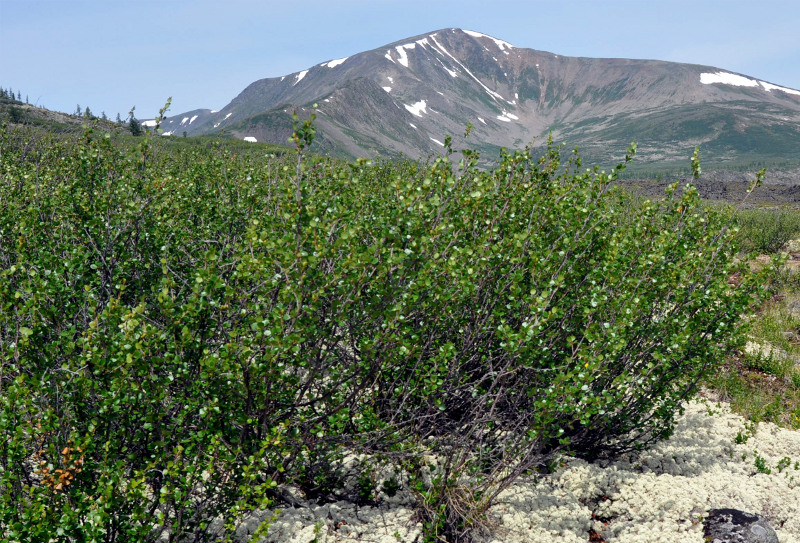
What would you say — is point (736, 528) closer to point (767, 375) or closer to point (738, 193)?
point (767, 375)

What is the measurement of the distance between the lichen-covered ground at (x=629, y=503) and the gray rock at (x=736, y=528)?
0.41ft

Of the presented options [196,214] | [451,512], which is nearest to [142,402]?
[451,512]

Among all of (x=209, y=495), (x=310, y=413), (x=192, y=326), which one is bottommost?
(x=209, y=495)

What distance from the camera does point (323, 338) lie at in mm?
5211

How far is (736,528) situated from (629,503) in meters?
1.15

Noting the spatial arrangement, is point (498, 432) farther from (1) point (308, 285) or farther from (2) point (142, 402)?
(2) point (142, 402)

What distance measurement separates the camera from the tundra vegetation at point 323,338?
4113mm

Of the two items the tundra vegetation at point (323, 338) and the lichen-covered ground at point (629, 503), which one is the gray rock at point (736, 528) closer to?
the lichen-covered ground at point (629, 503)

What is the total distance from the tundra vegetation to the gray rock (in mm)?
1380

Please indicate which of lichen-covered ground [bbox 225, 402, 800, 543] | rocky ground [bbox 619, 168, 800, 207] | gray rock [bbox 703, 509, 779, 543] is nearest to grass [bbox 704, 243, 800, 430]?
lichen-covered ground [bbox 225, 402, 800, 543]

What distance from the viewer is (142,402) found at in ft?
13.8

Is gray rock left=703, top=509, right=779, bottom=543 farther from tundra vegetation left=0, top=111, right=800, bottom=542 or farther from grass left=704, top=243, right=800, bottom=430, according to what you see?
grass left=704, top=243, right=800, bottom=430

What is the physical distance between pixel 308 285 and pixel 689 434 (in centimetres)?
701

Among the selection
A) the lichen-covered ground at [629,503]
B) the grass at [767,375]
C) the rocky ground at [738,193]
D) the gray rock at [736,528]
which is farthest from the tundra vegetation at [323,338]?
the rocky ground at [738,193]
